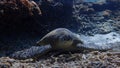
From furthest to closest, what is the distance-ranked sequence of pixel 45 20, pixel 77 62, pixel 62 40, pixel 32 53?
pixel 45 20 < pixel 62 40 < pixel 32 53 < pixel 77 62

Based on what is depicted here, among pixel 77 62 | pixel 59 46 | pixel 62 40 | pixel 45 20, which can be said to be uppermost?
pixel 45 20

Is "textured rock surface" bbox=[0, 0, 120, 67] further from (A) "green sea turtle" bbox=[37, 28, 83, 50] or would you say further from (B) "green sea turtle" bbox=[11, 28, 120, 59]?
(A) "green sea turtle" bbox=[37, 28, 83, 50]

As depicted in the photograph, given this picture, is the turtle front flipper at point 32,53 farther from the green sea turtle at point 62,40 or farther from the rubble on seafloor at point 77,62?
the rubble on seafloor at point 77,62

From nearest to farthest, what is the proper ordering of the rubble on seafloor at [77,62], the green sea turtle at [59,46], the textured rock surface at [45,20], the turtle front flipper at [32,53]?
the rubble on seafloor at [77,62], the turtle front flipper at [32,53], the green sea turtle at [59,46], the textured rock surface at [45,20]

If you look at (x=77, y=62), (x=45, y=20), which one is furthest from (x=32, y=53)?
(x=45, y=20)

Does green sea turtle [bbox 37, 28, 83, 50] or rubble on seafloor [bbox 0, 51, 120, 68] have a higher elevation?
green sea turtle [bbox 37, 28, 83, 50]

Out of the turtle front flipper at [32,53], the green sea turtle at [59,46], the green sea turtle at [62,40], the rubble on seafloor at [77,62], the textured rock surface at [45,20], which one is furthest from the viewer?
the textured rock surface at [45,20]

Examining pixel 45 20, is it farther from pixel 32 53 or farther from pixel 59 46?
pixel 32 53

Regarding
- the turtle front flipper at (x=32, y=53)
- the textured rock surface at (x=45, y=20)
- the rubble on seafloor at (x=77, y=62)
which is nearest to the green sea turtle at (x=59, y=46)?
the turtle front flipper at (x=32, y=53)

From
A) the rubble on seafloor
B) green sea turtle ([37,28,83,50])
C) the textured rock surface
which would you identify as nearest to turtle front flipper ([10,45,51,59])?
green sea turtle ([37,28,83,50])

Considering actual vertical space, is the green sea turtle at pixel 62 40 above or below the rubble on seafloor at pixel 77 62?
above

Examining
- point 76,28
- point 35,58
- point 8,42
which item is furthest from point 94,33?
point 35,58

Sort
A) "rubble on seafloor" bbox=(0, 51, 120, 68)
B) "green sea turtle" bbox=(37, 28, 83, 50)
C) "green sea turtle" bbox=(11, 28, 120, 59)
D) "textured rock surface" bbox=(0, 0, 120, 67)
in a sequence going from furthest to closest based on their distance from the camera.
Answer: "textured rock surface" bbox=(0, 0, 120, 67)
"green sea turtle" bbox=(37, 28, 83, 50)
"green sea turtle" bbox=(11, 28, 120, 59)
"rubble on seafloor" bbox=(0, 51, 120, 68)

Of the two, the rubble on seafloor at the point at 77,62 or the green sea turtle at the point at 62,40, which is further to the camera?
the green sea turtle at the point at 62,40
